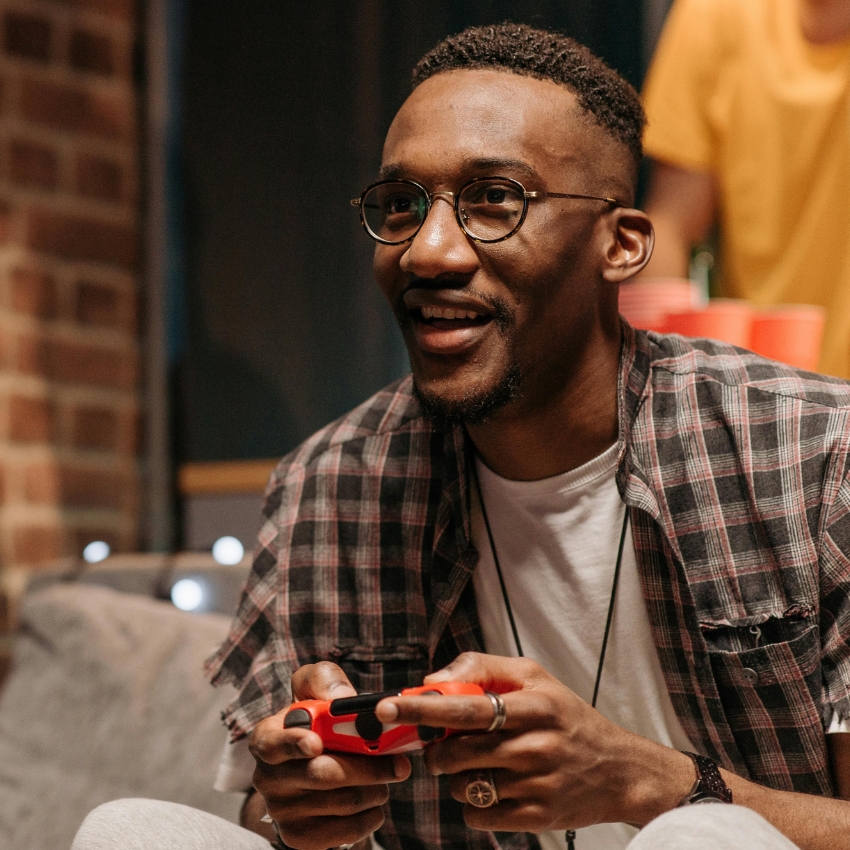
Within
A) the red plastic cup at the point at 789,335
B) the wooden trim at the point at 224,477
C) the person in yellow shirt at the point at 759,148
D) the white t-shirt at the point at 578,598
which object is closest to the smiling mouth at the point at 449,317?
the white t-shirt at the point at 578,598

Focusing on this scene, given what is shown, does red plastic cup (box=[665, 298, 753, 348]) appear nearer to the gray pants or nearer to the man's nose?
the man's nose

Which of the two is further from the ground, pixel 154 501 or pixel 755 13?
pixel 755 13

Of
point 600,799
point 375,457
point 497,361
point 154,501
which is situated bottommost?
point 154,501

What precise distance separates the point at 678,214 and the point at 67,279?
62.1 inches

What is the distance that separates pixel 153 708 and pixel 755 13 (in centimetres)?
178

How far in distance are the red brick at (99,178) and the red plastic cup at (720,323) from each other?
1741mm

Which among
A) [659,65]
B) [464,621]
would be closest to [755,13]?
[659,65]

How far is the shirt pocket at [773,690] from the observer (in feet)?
3.90

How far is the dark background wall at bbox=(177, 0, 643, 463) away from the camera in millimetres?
2479

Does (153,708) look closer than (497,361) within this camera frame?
No

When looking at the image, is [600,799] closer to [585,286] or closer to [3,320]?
[585,286]

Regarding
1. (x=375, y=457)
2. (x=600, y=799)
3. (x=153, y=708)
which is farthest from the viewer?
(x=153, y=708)

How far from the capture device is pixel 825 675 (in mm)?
1209

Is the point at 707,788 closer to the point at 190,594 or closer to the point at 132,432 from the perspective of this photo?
the point at 190,594
